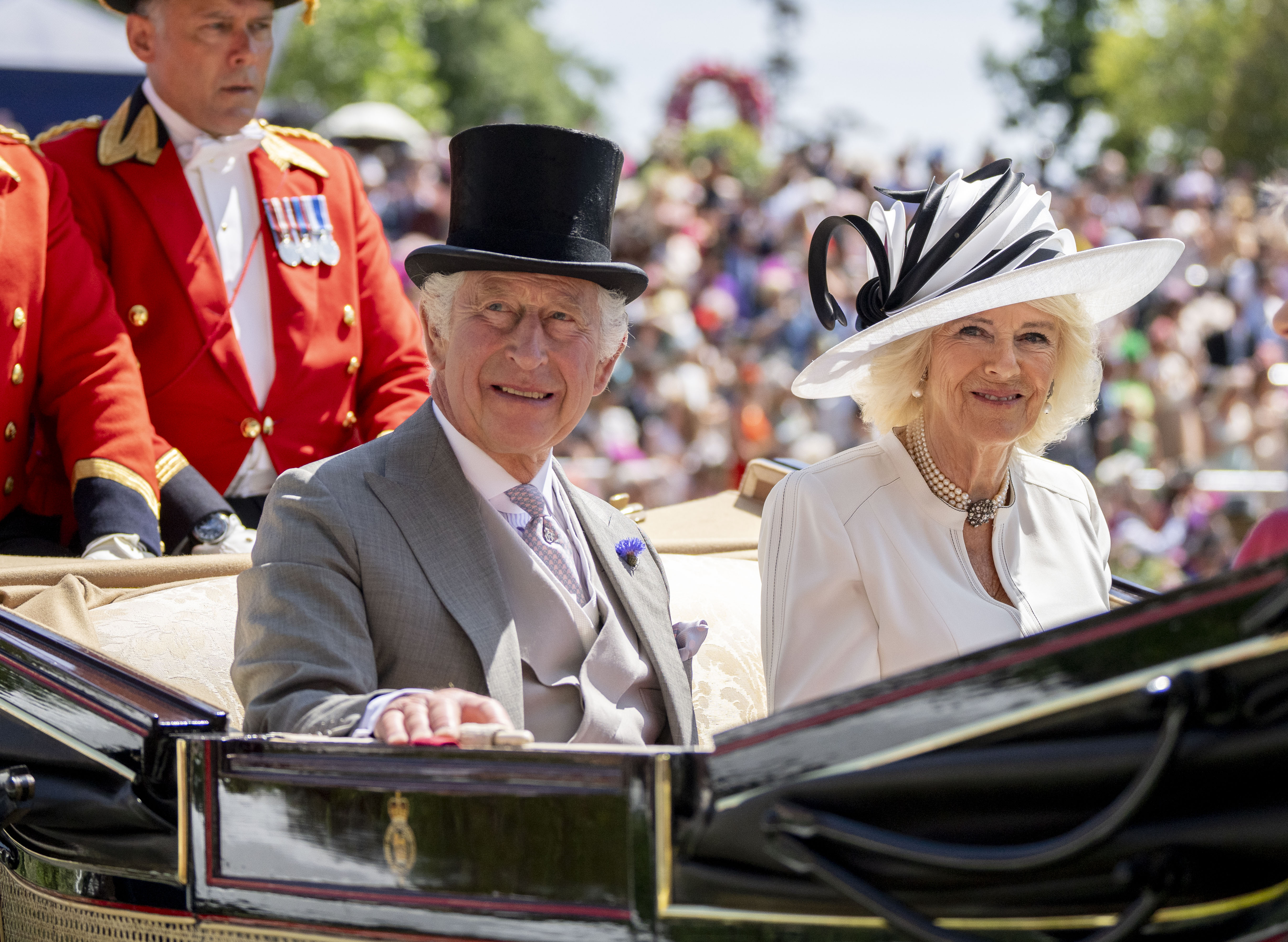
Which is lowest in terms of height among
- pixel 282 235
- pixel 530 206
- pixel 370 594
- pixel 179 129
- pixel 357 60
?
pixel 370 594

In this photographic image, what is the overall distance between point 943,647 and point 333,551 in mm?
1004

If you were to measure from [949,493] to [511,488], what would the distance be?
2.68 feet

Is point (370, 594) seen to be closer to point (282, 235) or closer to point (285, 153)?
point (282, 235)

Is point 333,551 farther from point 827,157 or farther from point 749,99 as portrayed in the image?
point 749,99

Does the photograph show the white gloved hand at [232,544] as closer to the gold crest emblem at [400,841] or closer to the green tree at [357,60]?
the gold crest emblem at [400,841]

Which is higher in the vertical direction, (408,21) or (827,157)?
(408,21)

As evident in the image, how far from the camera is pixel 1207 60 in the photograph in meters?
32.9

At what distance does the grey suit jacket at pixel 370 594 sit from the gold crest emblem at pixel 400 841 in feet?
0.63

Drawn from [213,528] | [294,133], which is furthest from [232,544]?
[294,133]

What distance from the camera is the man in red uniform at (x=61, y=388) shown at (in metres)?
2.61

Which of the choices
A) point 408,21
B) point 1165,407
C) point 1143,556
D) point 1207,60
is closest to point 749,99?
point 408,21

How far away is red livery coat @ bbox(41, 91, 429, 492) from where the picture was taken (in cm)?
294

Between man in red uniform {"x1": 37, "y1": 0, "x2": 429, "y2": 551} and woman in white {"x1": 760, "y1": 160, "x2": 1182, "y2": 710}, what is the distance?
3.79ft

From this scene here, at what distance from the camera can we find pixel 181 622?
2.40m
